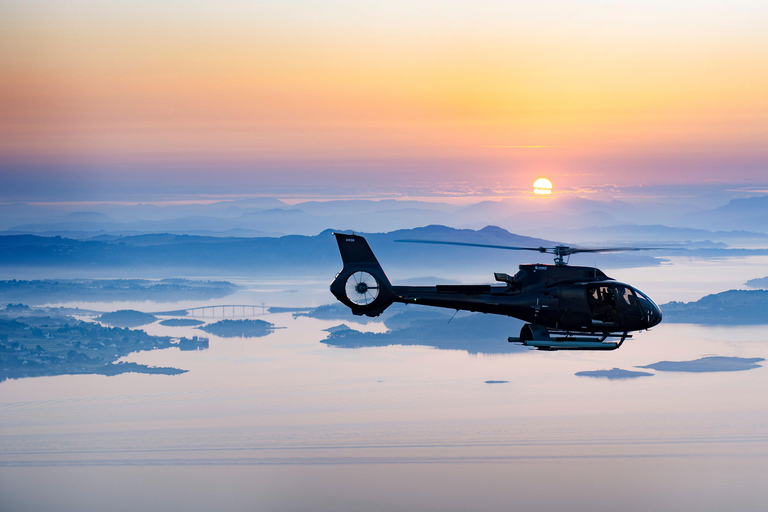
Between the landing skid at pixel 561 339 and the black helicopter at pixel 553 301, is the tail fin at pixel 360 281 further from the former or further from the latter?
the landing skid at pixel 561 339

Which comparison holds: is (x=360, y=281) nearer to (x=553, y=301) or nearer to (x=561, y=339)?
(x=553, y=301)

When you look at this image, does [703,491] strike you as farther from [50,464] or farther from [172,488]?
[50,464]

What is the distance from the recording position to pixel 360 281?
36.9 m

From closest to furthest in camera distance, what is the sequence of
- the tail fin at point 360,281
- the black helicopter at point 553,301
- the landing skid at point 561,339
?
the landing skid at point 561,339, the black helicopter at point 553,301, the tail fin at point 360,281

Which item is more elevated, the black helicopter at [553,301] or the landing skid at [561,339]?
the black helicopter at [553,301]

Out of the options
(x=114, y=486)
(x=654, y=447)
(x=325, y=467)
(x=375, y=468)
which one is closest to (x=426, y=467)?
(x=375, y=468)

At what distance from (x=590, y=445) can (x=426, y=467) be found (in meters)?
47.7

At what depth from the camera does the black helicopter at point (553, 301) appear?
3366 centimetres

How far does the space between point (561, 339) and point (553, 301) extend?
197cm

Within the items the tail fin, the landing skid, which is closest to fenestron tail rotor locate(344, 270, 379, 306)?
the tail fin

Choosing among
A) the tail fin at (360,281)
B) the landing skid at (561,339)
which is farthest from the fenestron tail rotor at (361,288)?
the landing skid at (561,339)

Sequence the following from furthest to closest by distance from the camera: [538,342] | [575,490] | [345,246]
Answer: [575,490] < [345,246] < [538,342]

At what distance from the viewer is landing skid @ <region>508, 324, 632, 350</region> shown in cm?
3284

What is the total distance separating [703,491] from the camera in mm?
188000
